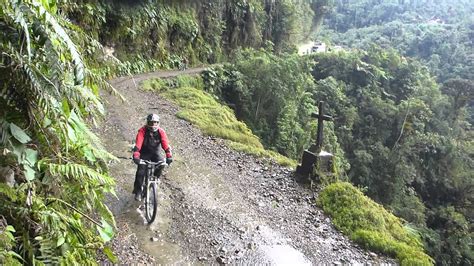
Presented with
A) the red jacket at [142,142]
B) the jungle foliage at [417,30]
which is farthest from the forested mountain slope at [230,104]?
the red jacket at [142,142]

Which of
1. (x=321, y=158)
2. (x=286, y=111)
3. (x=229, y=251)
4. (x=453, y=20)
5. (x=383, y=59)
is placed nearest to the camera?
(x=229, y=251)

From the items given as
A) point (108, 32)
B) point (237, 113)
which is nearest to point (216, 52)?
point (237, 113)

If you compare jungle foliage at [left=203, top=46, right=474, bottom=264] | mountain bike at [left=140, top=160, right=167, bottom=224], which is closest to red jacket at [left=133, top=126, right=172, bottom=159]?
mountain bike at [left=140, top=160, right=167, bottom=224]

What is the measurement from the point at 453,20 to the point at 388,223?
7364 centimetres

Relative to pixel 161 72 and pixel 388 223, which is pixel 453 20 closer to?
pixel 161 72

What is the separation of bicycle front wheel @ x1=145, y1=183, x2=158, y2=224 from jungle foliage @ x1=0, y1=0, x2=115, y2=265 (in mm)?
1976

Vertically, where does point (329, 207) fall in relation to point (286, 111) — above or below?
above

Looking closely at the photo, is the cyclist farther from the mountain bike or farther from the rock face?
the rock face

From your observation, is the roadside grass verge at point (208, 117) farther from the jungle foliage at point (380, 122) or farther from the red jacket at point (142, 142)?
Result: the red jacket at point (142, 142)

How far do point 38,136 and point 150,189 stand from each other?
97.9 inches

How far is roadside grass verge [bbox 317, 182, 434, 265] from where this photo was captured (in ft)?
19.9

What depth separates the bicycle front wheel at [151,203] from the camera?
220 inches

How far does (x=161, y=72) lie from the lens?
19938 mm

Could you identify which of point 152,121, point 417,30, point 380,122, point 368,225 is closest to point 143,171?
point 152,121
